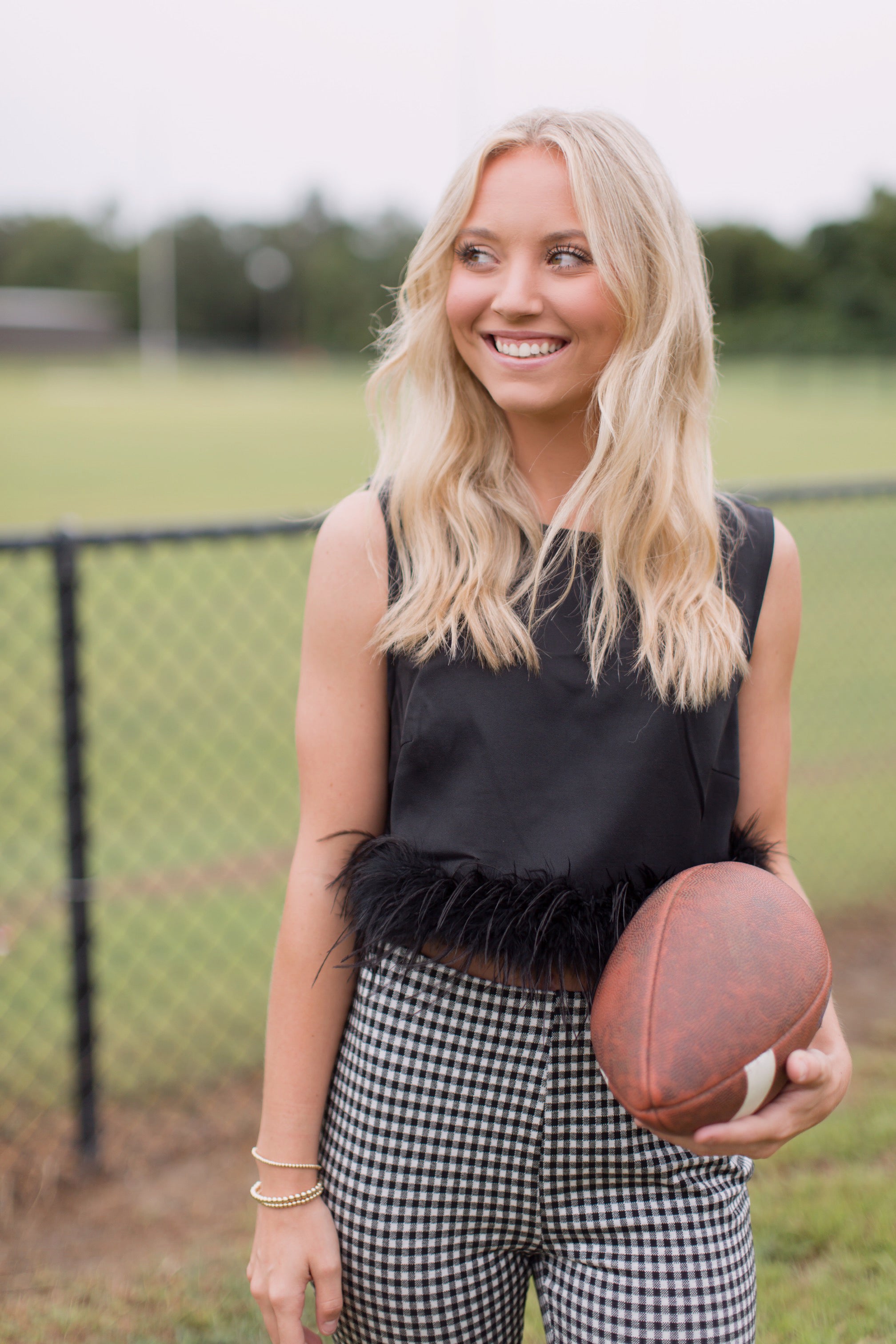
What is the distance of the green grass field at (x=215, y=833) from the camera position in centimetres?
245

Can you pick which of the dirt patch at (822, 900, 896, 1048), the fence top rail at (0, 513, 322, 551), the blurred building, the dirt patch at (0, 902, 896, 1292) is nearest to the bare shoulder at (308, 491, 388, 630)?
the fence top rail at (0, 513, 322, 551)

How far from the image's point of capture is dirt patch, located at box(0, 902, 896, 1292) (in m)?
2.63

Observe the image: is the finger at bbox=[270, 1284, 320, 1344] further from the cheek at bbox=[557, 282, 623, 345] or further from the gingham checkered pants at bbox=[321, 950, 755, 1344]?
the cheek at bbox=[557, 282, 623, 345]

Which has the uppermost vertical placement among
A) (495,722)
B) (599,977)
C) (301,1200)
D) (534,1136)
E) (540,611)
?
(540,611)

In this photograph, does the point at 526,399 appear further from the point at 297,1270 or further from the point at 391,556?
the point at 297,1270

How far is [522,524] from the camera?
1539 mm

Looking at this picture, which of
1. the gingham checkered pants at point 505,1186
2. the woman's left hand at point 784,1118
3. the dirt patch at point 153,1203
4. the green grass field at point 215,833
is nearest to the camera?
the woman's left hand at point 784,1118

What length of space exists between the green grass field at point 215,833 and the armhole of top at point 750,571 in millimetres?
724

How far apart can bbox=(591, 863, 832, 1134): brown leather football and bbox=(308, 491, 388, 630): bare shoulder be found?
0.50 metres

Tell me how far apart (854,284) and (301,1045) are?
46.4 metres

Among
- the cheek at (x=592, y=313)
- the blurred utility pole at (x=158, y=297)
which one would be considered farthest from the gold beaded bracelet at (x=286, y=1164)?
the blurred utility pole at (x=158, y=297)

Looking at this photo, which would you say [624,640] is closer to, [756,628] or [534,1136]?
[756,628]

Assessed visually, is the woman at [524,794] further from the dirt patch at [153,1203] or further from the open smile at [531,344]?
the dirt patch at [153,1203]

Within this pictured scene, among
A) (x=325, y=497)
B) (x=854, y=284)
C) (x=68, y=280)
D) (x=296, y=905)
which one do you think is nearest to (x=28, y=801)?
(x=296, y=905)
